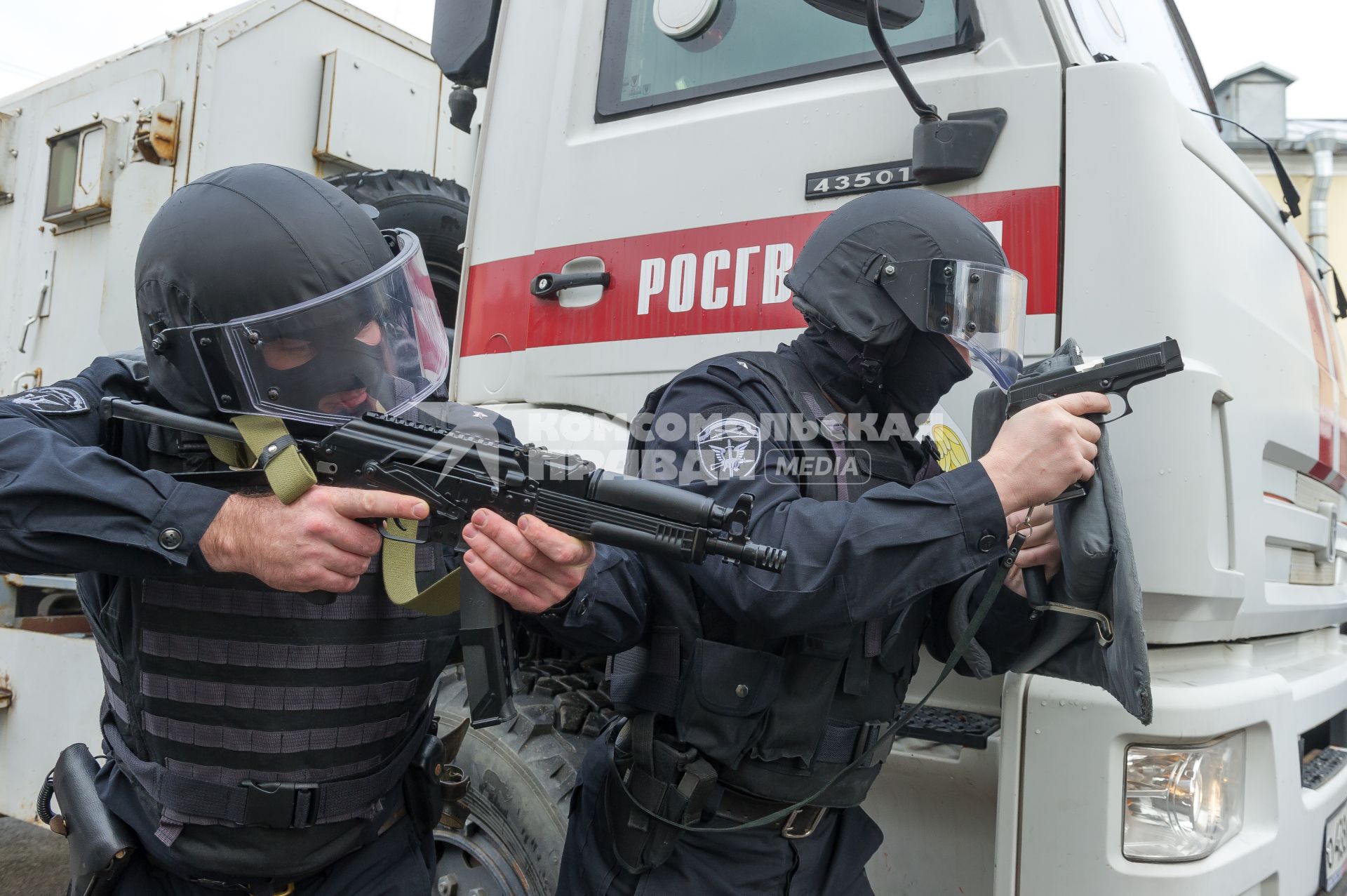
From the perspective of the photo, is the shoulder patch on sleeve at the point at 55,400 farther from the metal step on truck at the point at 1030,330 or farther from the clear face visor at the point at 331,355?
the metal step on truck at the point at 1030,330

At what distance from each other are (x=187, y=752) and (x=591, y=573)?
23.2 inches

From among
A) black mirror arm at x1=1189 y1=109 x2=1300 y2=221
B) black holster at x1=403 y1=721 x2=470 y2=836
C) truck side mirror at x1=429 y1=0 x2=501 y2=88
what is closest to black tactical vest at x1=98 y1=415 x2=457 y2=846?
black holster at x1=403 y1=721 x2=470 y2=836

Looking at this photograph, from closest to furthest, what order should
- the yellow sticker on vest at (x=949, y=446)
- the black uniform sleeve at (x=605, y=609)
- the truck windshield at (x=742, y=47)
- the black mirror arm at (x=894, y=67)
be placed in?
Result: 1. the black uniform sleeve at (x=605, y=609)
2. the black mirror arm at (x=894, y=67)
3. the yellow sticker on vest at (x=949, y=446)
4. the truck windshield at (x=742, y=47)

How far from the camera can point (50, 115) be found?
341 centimetres

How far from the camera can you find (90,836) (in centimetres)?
138

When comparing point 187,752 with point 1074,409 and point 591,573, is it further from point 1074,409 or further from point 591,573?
point 1074,409

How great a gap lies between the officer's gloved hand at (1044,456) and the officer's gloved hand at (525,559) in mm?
537

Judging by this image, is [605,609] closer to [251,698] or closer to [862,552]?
[862,552]

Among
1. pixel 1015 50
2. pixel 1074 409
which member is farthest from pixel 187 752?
→ pixel 1015 50

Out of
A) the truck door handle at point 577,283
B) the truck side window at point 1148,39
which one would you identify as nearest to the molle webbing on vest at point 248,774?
→ the truck door handle at point 577,283

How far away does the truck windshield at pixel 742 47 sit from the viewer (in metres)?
1.86

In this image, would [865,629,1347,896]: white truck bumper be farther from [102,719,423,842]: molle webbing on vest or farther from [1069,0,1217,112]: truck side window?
[1069,0,1217,112]: truck side window

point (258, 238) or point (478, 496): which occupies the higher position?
point (258, 238)

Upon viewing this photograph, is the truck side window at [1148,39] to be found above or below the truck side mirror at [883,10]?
above
